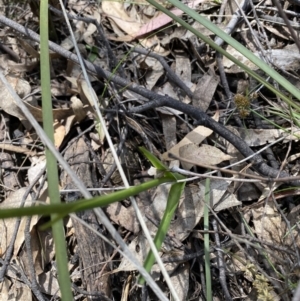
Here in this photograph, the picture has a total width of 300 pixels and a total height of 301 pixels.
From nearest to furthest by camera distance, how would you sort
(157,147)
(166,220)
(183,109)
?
(166,220)
(183,109)
(157,147)

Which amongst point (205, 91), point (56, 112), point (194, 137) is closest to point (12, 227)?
point (56, 112)

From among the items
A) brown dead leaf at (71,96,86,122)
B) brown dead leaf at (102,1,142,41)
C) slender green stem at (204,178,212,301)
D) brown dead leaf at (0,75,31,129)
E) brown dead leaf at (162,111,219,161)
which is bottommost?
slender green stem at (204,178,212,301)

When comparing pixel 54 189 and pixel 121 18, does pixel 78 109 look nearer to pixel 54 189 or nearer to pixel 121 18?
pixel 121 18

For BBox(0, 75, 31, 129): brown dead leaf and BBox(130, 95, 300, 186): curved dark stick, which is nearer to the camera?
BBox(130, 95, 300, 186): curved dark stick

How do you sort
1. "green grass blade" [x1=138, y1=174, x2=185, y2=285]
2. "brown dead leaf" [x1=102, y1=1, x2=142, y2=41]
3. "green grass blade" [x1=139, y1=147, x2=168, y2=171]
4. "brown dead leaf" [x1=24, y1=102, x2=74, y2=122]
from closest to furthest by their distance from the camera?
"green grass blade" [x1=138, y1=174, x2=185, y2=285], "green grass blade" [x1=139, y1=147, x2=168, y2=171], "brown dead leaf" [x1=24, y1=102, x2=74, y2=122], "brown dead leaf" [x1=102, y1=1, x2=142, y2=41]

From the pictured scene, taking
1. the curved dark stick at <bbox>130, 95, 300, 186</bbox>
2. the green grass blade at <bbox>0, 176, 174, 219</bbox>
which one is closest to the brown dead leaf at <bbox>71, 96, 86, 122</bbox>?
the curved dark stick at <bbox>130, 95, 300, 186</bbox>

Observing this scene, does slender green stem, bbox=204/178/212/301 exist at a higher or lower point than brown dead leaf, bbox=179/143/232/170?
lower

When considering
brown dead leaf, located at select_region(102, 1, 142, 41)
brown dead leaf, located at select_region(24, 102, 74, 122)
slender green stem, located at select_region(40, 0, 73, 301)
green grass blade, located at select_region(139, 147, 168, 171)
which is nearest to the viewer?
slender green stem, located at select_region(40, 0, 73, 301)

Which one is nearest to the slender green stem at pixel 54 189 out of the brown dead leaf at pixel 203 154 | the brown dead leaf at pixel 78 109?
the brown dead leaf at pixel 78 109

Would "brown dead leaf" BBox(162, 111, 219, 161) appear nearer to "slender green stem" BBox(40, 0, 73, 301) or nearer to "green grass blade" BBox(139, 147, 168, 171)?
"green grass blade" BBox(139, 147, 168, 171)

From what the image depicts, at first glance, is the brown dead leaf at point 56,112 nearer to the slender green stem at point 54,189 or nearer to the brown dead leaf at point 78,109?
the brown dead leaf at point 78,109
